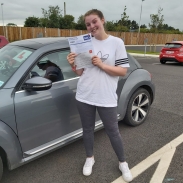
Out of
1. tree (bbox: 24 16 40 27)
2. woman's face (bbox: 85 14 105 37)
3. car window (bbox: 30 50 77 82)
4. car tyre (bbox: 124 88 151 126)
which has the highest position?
tree (bbox: 24 16 40 27)

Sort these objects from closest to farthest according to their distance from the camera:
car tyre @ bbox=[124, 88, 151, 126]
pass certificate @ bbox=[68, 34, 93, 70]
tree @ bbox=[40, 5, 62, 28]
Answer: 1. pass certificate @ bbox=[68, 34, 93, 70]
2. car tyre @ bbox=[124, 88, 151, 126]
3. tree @ bbox=[40, 5, 62, 28]

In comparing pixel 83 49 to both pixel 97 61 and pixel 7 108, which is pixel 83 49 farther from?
pixel 7 108

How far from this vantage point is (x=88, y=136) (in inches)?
89.6

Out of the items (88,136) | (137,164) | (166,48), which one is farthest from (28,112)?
(166,48)

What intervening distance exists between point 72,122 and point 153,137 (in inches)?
55.5

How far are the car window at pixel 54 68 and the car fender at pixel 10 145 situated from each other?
2.16 feet

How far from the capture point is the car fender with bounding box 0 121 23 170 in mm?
1898

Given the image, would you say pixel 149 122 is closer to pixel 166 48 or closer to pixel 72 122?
pixel 72 122

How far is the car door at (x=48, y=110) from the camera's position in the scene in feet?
6.73

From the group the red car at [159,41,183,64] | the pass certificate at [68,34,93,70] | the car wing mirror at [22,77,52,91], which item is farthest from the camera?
the red car at [159,41,183,64]

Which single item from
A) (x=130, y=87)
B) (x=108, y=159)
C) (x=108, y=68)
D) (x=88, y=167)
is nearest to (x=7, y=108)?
(x=108, y=68)

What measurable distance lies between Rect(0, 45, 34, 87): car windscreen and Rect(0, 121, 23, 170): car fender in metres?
0.47

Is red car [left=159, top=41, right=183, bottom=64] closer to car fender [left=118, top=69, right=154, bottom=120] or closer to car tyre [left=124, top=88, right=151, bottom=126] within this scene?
car tyre [left=124, top=88, right=151, bottom=126]

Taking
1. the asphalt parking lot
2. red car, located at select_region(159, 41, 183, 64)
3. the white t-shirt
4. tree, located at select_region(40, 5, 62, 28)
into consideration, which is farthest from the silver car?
tree, located at select_region(40, 5, 62, 28)
